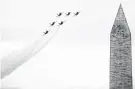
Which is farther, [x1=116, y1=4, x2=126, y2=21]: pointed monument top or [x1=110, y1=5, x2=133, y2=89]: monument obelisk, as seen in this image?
[x1=116, y1=4, x2=126, y2=21]: pointed monument top

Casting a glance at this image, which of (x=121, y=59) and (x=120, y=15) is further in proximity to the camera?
(x=120, y=15)

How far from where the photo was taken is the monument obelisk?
6362cm

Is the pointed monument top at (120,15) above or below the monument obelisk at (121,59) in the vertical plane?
above

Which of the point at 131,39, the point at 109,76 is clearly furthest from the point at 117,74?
the point at 131,39

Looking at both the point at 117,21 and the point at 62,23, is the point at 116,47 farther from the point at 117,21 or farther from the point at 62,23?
the point at 62,23

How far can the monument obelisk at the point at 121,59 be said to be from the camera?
63625 millimetres

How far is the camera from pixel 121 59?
209ft

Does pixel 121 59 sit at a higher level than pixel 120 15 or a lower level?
lower

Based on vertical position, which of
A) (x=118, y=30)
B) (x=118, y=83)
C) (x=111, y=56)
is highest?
(x=118, y=30)

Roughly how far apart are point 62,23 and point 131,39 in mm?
10626

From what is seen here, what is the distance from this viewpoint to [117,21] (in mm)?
64375

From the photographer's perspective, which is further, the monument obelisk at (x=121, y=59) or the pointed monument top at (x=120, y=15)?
the pointed monument top at (x=120, y=15)

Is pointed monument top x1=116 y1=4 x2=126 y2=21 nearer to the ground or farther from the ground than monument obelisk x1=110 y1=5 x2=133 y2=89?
farther from the ground

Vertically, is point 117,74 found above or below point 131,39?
below
